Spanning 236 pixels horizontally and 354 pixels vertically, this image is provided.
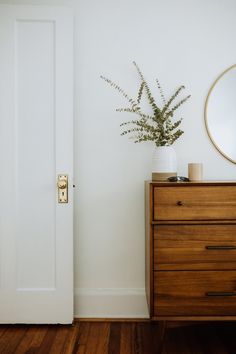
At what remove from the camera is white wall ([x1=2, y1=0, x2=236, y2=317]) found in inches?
92.5

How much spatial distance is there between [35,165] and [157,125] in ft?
2.99

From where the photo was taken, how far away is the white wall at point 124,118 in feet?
7.71

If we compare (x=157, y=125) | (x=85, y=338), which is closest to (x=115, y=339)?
(x=85, y=338)

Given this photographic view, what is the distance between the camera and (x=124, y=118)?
2357 mm

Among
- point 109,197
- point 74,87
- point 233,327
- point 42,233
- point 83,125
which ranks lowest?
point 233,327

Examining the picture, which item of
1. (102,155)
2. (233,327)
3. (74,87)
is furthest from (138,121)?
(233,327)

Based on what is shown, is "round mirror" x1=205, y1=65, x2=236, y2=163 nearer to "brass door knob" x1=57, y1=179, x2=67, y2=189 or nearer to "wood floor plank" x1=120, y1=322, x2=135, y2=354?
"brass door knob" x1=57, y1=179, x2=67, y2=189

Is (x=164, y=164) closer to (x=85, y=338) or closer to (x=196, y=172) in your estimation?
(x=196, y=172)

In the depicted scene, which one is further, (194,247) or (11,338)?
(11,338)

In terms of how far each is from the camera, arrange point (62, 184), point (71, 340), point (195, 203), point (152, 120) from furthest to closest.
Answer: point (152, 120) → point (62, 184) → point (71, 340) → point (195, 203)

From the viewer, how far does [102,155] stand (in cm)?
237

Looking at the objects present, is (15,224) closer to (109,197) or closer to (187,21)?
(109,197)

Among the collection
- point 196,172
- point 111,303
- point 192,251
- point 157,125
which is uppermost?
point 157,125

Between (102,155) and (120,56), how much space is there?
745 millimetres
